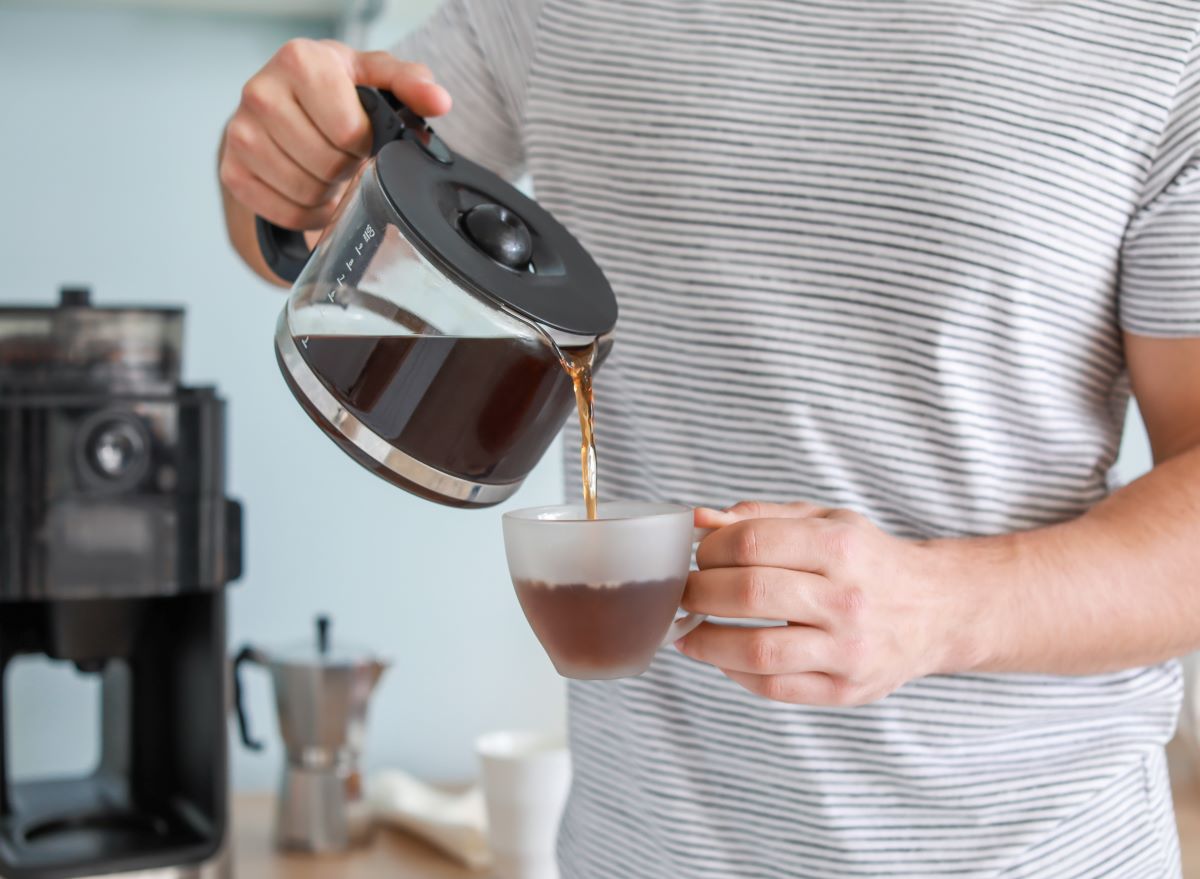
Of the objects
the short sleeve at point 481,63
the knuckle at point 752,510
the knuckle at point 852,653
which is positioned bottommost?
the knuckle at point 852,653

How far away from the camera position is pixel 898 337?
2.56 ft

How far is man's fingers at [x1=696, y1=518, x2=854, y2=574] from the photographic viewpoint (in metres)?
0.58

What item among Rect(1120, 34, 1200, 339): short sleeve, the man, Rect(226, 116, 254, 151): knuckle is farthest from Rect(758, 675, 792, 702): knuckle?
Rect(226, 116, 254, 151): knuckle

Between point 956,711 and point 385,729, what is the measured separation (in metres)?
1.03

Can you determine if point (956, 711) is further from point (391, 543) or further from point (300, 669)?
point (391, 543)

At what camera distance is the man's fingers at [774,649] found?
582 millimetres

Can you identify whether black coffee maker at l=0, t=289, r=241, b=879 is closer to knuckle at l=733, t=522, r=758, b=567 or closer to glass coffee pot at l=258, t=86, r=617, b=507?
glass coffee pot at l=258, t=86, r=617, b=507

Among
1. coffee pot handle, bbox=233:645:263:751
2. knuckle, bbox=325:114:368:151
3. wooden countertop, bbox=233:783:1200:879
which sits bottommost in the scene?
wooden countertop, bbox=233:783:1200:879

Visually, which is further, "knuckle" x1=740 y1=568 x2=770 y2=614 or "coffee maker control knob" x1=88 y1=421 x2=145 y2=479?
"coffee maker control knob" x1=88 y1=421 x2=145 y2=479

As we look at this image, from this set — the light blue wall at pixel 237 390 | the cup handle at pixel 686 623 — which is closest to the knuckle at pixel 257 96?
the cup handle at pixel 686 623

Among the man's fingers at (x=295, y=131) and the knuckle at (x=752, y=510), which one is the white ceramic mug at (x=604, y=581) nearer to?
the knuckle at (x=752, y=510)

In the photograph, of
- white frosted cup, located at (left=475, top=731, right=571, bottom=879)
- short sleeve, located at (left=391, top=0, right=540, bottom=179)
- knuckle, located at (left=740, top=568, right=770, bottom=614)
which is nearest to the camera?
knuckle, located at (left=740, top=568, right=770, bottom=614)

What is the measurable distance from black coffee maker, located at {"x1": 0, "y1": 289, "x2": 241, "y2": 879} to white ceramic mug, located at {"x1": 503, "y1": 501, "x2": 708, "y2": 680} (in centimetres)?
58

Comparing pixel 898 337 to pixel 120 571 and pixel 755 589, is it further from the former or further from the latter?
pixel 120 571
